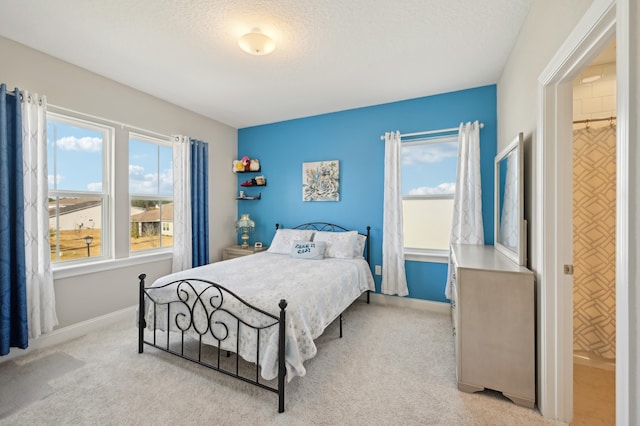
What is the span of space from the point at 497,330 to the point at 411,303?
176cm

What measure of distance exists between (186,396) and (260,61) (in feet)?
9.33

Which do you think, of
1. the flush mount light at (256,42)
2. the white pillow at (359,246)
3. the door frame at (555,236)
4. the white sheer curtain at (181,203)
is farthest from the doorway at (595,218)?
the white sheer curtain at (181,203)

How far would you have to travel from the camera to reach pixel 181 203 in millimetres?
3730

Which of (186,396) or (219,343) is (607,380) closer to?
(219,343)

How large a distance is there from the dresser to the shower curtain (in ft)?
2.83

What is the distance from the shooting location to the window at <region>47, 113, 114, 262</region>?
275 centimetres

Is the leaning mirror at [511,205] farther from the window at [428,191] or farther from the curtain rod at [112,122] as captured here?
the curtain rod at [112,122]

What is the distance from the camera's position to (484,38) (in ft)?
7.55

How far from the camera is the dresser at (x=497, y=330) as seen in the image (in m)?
1.77

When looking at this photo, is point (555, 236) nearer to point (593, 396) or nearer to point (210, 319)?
point (593, 396)

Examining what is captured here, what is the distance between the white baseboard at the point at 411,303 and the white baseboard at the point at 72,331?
2961 millimetres

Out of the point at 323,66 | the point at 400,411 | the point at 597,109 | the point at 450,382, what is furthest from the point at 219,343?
the point at 597,109

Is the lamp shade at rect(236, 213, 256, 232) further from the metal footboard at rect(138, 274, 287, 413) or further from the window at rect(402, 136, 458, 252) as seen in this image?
the window at rect(402, 136, 458, 252)

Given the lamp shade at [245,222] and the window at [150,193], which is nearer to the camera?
the window at [150,193]
